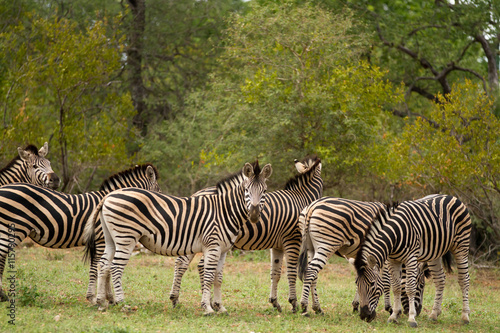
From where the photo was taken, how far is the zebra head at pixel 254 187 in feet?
27.8

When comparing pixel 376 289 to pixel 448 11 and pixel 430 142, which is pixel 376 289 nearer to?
pixel 430 142

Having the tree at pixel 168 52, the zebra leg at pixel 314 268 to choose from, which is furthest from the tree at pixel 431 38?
the zebra leg at pixel 314 268

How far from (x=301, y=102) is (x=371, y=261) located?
28.3 feet

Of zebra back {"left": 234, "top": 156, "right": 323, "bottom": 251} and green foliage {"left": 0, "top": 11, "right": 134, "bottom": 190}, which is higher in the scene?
green foliage {"left": 0, "top": 11, "right": 134, "bottom": 190}

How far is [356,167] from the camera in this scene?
1695cm

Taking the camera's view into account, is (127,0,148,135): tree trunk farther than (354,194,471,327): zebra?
Yes

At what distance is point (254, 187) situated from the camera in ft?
28.3

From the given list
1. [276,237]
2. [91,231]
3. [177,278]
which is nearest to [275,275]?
[276,237]

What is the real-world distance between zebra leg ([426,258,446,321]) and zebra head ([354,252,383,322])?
5.13 feet

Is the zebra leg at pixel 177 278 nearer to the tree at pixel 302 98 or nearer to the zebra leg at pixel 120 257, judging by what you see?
the zebra leg at pixel 120 257

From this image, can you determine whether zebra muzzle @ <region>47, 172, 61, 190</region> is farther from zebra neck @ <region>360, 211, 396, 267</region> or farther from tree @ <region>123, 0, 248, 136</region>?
tree @ <region>123, 0, 248, 136</region>

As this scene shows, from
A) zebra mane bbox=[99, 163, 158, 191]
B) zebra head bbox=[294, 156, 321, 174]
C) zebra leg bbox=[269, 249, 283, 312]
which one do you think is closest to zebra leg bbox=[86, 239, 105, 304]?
zebra mane bbox=[99, 163, 158, 191]

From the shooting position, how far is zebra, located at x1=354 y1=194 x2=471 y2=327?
8.58 metres

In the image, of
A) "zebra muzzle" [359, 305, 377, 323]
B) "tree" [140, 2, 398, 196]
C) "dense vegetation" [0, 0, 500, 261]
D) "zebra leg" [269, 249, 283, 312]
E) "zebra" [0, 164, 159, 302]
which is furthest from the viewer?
"tree" [140, 2, 398, 196]
